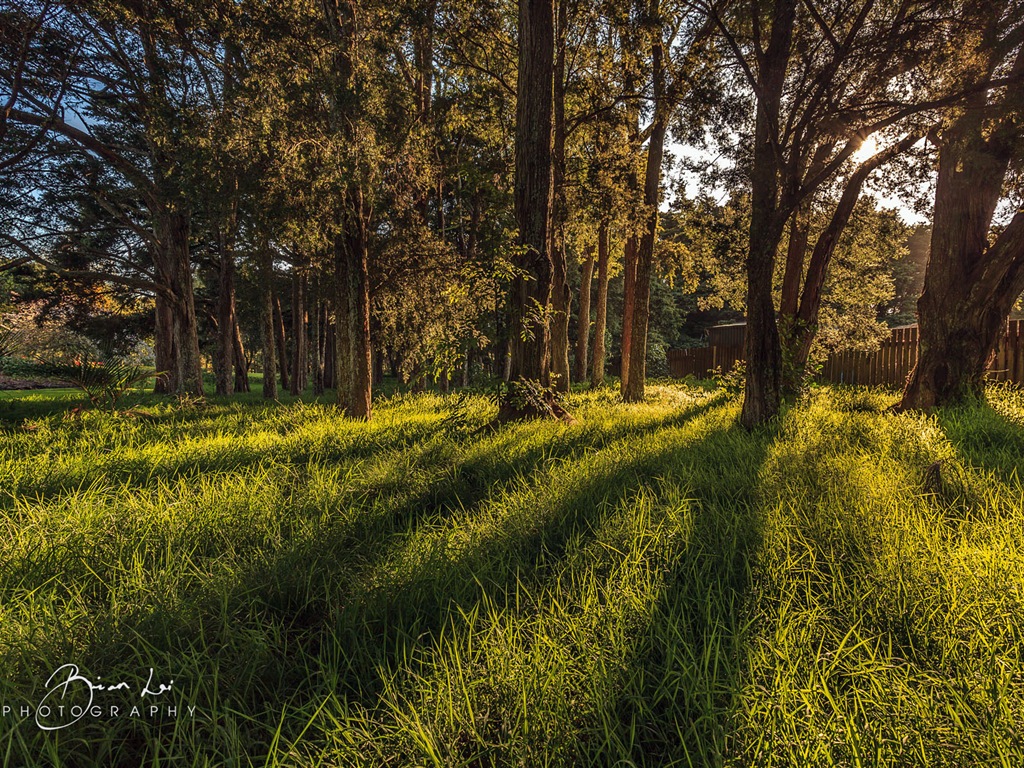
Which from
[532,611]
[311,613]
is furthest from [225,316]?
[532,611]

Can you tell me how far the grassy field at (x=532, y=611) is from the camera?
1.27 metres

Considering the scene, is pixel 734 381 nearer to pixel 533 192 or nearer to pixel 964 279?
pixel 964 279

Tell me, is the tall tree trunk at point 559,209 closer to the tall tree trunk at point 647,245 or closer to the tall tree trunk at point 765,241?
the tall tree trunk at point 647,245

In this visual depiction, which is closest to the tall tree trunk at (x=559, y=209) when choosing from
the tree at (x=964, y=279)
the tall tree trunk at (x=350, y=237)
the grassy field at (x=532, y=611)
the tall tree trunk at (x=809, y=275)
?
the tall tree trunk at (x=350, y=237)

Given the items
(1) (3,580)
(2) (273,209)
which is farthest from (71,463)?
(2) (273,209)

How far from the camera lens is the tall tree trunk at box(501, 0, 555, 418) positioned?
5793mm

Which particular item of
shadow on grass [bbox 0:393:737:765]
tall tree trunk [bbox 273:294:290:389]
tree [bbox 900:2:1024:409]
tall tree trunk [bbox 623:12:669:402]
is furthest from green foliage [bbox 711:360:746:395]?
tall tree trunk [bbox 273:294:290:389]

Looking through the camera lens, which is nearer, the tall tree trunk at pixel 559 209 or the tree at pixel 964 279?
the tree at pixel 964 279

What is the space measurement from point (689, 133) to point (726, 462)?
7.17 m

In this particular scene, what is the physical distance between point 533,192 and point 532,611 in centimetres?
557

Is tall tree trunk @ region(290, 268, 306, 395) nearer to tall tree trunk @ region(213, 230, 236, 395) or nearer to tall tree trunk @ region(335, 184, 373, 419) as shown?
tall tree trunk @ region(213, 230, 236, 395)

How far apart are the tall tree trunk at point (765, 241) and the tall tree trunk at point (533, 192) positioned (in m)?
2.70

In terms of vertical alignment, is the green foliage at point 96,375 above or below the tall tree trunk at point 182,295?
below

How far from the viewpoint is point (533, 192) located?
5.98m
